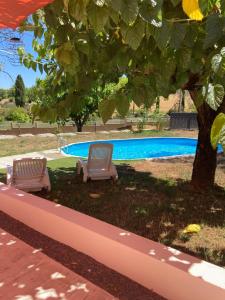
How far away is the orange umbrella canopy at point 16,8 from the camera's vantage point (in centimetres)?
295

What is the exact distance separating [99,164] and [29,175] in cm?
217

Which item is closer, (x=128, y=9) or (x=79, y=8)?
(x=128, y=9)

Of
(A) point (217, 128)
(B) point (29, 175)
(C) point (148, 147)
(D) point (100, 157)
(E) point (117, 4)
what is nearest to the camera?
(A) point (217, 128)

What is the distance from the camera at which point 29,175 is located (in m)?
8.73

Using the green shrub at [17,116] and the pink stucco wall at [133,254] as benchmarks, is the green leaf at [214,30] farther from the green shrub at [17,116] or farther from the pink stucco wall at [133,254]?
the green shrub at [17,116]

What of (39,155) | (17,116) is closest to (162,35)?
(39,155)

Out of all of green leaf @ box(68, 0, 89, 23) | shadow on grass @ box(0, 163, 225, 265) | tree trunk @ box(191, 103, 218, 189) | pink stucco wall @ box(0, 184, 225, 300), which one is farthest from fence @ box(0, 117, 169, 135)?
green leaf @ box(68, 0, 89, 23)

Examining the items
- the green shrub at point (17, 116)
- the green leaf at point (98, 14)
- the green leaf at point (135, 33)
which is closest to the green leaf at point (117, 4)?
the green leaf at point (135, 33)

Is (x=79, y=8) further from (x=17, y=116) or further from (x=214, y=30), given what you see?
(x=17, y=116)

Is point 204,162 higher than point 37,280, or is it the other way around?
point 204,162

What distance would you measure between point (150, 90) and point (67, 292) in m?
2.33

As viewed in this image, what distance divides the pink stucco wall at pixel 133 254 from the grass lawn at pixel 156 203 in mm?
1428

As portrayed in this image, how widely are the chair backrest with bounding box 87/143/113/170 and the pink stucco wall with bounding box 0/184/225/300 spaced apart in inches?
177

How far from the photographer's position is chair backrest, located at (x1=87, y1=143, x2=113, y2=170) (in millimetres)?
9977
